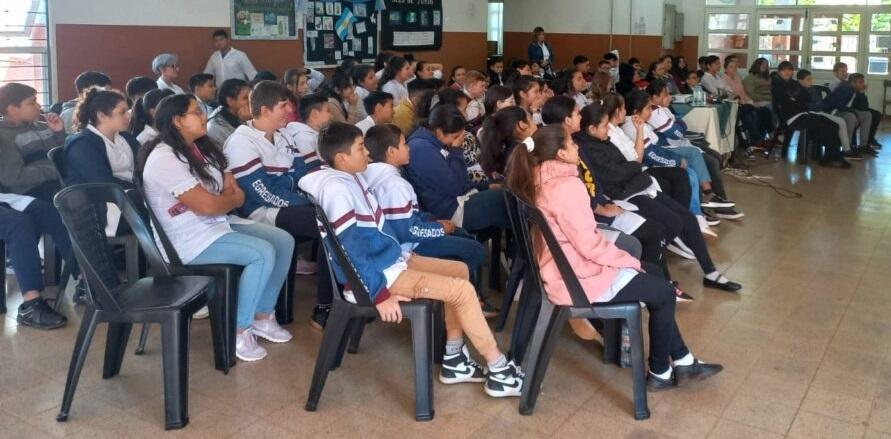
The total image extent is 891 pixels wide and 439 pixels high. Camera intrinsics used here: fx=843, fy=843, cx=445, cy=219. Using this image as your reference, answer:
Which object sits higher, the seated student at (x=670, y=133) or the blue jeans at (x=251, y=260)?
the seated student at (x=670, y=133)

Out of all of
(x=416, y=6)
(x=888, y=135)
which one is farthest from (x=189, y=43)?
(x=888, y=135)

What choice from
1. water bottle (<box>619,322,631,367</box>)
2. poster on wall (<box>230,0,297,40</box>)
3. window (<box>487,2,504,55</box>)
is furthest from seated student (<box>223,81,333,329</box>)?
window (<box>487,2,504,55</box>)

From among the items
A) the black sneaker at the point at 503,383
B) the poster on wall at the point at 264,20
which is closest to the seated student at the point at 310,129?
the black sneaker at the point at 503,383

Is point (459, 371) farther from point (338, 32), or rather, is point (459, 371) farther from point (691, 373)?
point (338, 32)

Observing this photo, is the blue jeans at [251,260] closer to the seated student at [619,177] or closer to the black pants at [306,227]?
the black pants at [306,227]

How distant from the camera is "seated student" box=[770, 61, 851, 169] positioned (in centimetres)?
844

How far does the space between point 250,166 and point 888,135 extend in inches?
383

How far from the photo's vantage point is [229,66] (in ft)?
25.1

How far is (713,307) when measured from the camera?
13.5ft

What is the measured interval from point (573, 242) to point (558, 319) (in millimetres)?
270

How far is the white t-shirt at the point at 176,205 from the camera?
320 cm

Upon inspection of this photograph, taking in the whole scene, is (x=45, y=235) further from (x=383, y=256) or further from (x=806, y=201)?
(x=806, y=201)

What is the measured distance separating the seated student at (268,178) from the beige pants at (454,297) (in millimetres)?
840

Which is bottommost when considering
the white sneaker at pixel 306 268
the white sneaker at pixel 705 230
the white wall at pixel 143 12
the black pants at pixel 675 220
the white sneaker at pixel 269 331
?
the white sneaker at pixel 269 331
